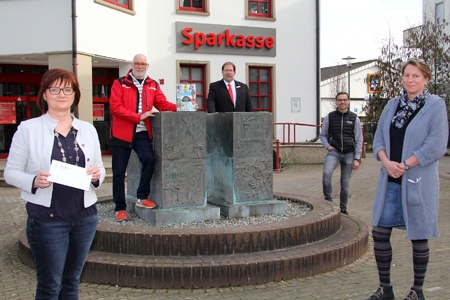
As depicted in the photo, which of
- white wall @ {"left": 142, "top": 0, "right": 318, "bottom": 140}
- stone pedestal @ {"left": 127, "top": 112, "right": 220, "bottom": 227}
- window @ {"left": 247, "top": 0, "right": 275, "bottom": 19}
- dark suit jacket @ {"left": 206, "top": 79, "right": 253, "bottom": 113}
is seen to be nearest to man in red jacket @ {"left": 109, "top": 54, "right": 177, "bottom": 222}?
stone pedestal @ {"left": 127, "top": 112, "right": 220, "bottom": 227}

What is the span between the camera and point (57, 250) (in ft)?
10.5

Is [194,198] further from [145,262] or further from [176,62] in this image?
[176,62]

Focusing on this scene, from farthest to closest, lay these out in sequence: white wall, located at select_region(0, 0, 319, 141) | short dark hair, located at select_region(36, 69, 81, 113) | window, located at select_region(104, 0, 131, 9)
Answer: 1. window, located at select_region(104, 0, 131, 9)
2. white wall, located at select_region(0, 0, 319, 141)
3. short dark hair, located at select_region(36, 69, 81, 113)

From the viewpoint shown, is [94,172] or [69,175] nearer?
[69,175]

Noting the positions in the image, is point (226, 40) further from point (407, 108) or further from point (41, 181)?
point (41, 181)

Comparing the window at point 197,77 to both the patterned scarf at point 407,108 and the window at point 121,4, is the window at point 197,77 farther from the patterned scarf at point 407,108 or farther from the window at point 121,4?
the patterned scarf at point 407,108

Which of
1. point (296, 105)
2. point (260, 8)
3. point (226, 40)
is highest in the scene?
point (260, 8)

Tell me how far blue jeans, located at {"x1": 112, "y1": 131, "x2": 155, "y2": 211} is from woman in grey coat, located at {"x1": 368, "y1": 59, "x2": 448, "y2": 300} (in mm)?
2570

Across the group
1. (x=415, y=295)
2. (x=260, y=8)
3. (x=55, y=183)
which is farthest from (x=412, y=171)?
(x=260, y=8)

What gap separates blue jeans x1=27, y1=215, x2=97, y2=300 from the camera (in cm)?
317

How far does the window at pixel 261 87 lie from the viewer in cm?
1738

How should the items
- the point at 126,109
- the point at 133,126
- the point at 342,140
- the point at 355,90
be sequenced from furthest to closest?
the point at 355,90 < the point at 342,140 < the point at 133,126 < the point at 126,109

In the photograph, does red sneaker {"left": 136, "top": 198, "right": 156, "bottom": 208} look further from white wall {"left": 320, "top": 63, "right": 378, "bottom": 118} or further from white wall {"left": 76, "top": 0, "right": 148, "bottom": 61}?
white wall {"left": 320, "top": 63, "right": 378, "bottom": 118}

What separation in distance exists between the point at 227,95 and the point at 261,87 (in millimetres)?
10580
